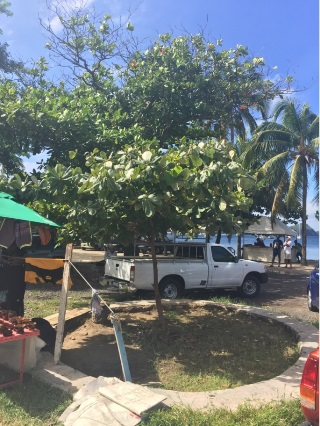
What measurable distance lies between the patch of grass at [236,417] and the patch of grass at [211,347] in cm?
104

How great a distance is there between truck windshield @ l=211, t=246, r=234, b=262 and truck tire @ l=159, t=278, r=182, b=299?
1417mm

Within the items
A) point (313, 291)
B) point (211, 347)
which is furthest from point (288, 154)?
point (211, 347)

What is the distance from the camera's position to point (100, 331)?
7910 millimetres

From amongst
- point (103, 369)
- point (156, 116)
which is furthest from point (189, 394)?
point (156, 116)

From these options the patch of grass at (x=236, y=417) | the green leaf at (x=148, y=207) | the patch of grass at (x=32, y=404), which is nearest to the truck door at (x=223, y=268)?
the green leaf at (x=148, y=207)

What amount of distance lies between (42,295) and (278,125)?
56.9ft

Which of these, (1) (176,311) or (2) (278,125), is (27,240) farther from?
(2) (278,125)

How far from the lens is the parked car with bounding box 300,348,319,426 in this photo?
123 inches

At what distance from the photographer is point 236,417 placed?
4.14 metres

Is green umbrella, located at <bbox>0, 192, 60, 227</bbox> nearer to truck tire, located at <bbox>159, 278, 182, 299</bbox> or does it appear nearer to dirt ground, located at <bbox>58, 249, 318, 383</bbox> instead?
dirt ground, located at <bbox>58, 249, 318, 383</bbox>

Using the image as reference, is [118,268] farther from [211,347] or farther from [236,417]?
[236,417]

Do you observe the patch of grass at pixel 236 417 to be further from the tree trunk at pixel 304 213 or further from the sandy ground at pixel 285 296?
the tree trunk at pixel 304 213

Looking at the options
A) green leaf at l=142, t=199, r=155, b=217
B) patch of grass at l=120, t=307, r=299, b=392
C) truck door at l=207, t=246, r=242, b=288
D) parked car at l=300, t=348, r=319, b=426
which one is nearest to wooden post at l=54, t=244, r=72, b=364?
patch of grass at l=120, t=307, r=299, b=392

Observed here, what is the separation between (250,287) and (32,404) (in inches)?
381
